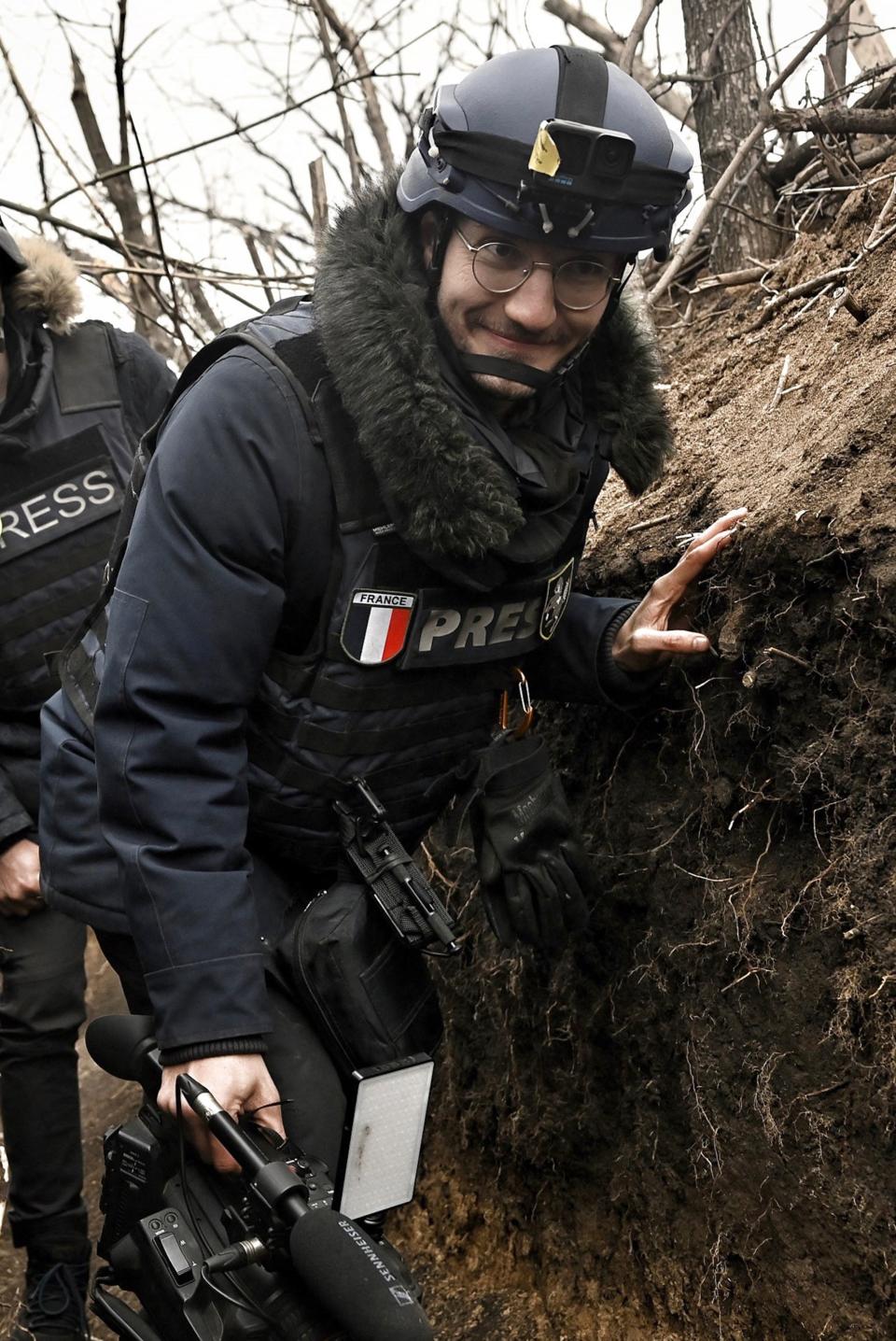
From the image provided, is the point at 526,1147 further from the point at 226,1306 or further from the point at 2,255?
the point at 2,255

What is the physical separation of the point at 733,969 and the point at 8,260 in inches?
90.1

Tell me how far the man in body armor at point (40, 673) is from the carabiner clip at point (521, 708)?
1060 mm

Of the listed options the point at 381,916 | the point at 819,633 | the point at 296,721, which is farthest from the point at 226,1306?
the point at 819,633

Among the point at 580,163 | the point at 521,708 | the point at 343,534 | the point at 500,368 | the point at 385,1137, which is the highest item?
the point at 580,163

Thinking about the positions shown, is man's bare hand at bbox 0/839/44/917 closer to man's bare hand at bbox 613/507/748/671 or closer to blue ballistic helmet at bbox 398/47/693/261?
man's bare hand at bbox 613/507/748/671

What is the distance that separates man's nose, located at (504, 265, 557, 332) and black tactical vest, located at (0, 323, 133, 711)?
4.12ft

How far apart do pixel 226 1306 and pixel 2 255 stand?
91.8 inches

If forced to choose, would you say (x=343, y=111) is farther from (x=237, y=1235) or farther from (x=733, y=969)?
(x=237, y=1235)

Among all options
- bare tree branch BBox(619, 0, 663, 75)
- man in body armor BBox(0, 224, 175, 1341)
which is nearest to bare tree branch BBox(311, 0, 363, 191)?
bare tree branch BBox(619, 0, 663, 75)

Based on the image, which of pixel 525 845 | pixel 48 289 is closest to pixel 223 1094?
pixel 525 845

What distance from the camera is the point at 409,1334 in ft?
5.20

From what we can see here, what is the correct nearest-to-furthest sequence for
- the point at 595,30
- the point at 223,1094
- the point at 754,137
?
the point at 223,1094 → the point at 754,137 → the point at 595,30

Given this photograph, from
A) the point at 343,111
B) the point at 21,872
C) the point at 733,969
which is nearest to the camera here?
Answer: the point at 733,969

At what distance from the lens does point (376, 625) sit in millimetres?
2098
